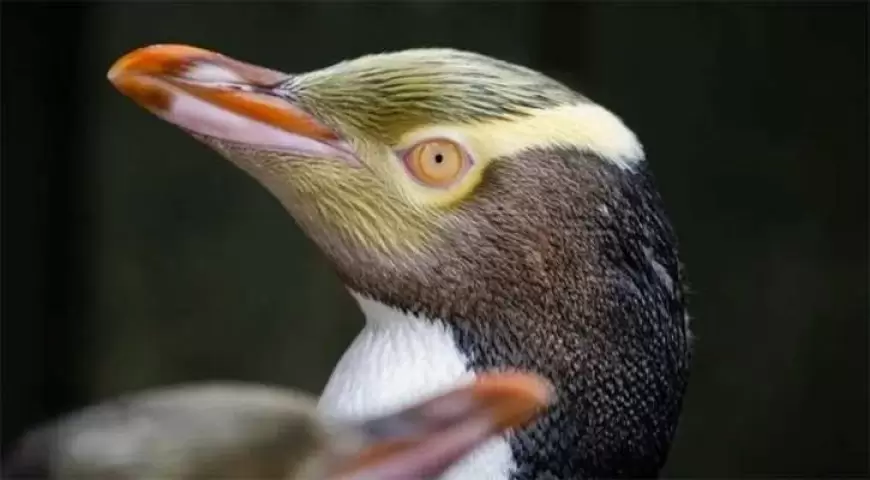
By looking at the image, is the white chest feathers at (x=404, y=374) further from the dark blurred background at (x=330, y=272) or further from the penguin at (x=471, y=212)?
the dark blurred background at (x=330, y=272)

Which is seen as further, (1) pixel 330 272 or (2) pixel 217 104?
(1) pixel 330 272

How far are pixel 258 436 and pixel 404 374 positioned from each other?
0.09 m

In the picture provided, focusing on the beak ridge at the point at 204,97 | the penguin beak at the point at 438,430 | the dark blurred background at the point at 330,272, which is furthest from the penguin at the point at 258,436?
the dark blurred background at the point at 330,272

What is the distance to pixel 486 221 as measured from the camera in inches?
15.8

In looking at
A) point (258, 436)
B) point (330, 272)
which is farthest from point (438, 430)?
point (330, 272)

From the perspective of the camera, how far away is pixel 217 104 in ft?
1.32

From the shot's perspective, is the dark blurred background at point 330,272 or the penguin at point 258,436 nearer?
the penguin at point 258,436

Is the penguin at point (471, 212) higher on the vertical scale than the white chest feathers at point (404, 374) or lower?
higher

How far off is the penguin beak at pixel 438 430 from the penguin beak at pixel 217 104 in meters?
0.10

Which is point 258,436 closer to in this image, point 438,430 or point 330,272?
point 438,430

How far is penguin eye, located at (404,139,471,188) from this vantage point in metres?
0.39

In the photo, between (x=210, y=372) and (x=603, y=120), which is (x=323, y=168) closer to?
(x=603, y=120)

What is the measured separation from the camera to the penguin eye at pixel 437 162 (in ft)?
1.30

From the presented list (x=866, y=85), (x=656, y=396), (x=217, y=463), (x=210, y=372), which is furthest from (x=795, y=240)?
(x=217, y=463)
